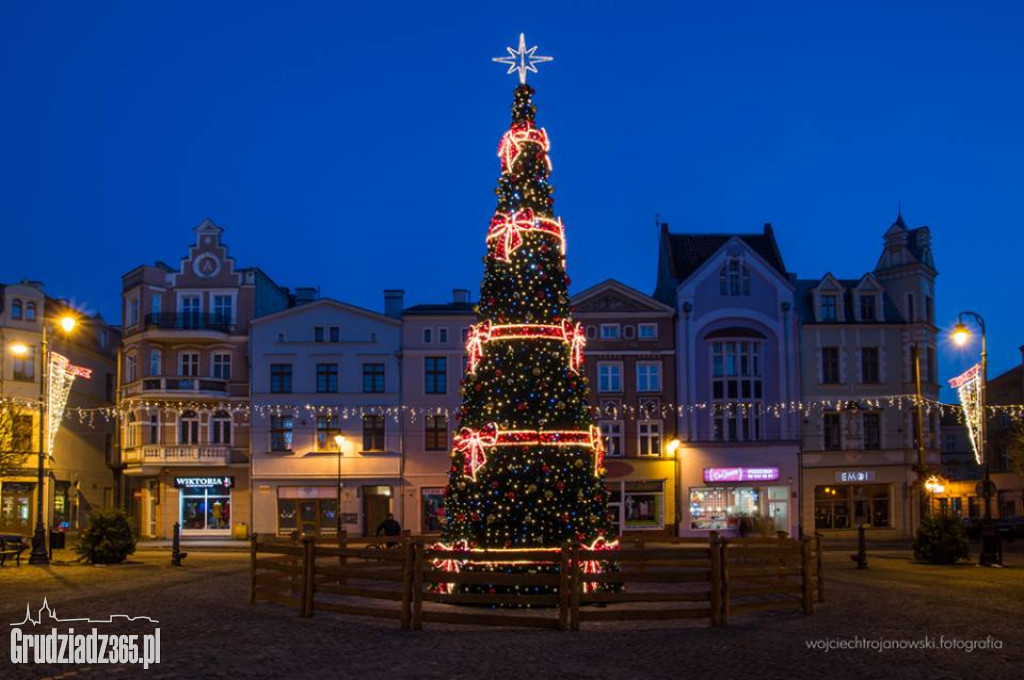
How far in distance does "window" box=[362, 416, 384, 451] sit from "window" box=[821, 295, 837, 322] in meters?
21.4

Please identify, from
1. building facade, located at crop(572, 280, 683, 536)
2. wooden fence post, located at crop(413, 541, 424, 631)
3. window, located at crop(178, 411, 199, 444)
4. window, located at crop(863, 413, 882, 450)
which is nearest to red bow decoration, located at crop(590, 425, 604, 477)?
wooden fence post, located at crop(413, 541, 424, 631)

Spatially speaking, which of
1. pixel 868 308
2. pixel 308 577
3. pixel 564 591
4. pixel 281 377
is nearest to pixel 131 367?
pixel 281 377

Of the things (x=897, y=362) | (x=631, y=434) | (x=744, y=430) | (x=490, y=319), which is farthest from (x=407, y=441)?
(x=490, y=319)

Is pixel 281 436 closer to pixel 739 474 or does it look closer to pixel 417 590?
pixel 739 474

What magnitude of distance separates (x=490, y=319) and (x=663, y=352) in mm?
31405

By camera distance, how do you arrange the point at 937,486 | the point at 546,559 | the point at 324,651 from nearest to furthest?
1. the point at 324,651
2. the point at 546,559
3. the point at 937,486

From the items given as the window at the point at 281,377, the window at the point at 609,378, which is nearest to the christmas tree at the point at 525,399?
the window at the point at 609,378

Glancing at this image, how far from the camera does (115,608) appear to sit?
19.8m

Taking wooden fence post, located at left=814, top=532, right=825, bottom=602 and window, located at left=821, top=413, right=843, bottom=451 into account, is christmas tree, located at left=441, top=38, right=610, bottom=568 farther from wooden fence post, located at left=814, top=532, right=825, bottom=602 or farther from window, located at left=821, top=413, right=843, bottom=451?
window, located at left=821, top=413, right=843, bottom=451

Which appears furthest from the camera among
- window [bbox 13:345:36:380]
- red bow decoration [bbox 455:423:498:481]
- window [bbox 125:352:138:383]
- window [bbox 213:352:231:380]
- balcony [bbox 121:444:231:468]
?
window [bbox 13:345:36:380]

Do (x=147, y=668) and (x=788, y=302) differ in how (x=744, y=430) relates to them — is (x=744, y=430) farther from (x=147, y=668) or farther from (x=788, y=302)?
(x=147, y=668)

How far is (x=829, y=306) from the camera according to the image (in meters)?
54.0

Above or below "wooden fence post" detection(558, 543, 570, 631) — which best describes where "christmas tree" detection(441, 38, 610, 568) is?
above

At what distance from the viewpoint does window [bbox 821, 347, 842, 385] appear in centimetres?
5300
